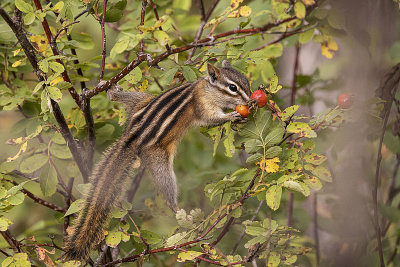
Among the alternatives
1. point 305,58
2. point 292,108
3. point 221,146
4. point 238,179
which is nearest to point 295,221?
point 221,146

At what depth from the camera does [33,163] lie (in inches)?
85.3

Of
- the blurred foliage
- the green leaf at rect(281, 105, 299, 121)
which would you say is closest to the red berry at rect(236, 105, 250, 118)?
the blurred foliage

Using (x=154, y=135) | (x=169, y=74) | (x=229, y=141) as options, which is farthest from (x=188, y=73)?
(x=154, y=135)

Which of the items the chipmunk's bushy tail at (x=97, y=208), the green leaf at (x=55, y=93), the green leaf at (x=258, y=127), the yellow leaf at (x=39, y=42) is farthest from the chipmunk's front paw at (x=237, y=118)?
the yellow leaf at (x=39, y=42)

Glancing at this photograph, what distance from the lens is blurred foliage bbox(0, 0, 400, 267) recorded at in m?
1.89

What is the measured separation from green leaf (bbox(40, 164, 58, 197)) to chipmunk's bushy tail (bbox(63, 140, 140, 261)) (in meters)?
0.15

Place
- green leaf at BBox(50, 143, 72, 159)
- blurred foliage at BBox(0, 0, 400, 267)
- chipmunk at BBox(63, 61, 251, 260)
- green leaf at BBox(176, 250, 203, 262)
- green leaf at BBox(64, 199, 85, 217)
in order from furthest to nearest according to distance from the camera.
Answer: green leaf at BBox(50, 143, 72, 159), chipmunk at BBox(63, 61, 251, 260), green leaf at BBox(64, 199, 85, 217), blurred foliage at BBox(0, 0, 400, 267), green leaf at BBox(176, 250, 203, 262)

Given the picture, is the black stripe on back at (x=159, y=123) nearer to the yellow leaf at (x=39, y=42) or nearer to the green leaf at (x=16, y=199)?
the yellow leaf at (x=39, y=42)

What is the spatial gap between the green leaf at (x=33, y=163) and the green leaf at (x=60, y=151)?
0.05 metres

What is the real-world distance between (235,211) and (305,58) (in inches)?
112

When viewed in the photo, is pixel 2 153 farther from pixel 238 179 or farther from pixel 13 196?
pixel 238 179

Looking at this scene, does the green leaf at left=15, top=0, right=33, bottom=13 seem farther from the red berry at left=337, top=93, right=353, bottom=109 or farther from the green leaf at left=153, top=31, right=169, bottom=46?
the red berry at left=337, top=93, right=353, bottom=109

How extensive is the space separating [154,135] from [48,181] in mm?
536

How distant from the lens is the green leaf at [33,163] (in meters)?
2.15
